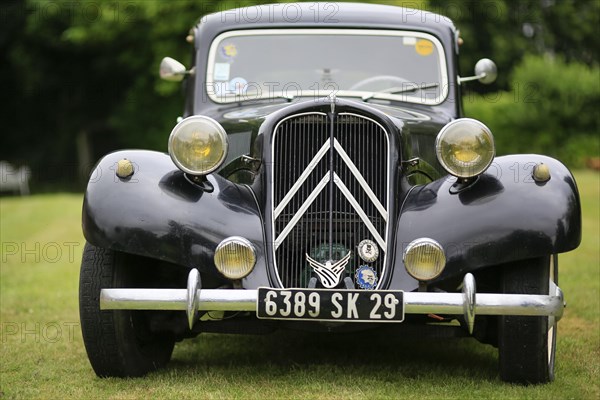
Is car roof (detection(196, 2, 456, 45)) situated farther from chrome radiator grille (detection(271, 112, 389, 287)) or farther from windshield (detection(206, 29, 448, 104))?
chrome radiator grille (detection(271, 112, 389, 287))

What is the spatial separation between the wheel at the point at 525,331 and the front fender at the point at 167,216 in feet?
3.85

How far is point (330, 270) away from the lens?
4312 mm

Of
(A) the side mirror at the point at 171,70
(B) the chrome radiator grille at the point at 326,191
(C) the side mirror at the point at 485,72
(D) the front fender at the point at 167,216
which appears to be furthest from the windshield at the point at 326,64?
(D) the front fender at the point at 167,216

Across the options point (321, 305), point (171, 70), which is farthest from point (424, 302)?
point (171, 70)

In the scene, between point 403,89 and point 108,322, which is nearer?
point 108,322

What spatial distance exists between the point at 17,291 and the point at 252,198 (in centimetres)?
380

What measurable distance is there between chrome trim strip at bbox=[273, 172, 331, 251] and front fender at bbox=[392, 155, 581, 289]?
16.0 inches

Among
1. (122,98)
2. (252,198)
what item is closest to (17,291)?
(252,198)

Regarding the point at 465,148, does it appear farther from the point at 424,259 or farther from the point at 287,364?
the point at 287,364

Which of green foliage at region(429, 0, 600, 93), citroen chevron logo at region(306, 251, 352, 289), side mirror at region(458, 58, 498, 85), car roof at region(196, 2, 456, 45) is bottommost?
citroen chevron logo at region(306, 251, 352, 289)

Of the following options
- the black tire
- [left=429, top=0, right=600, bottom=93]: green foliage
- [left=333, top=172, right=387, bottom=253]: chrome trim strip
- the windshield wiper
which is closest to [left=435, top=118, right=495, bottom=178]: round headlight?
[left=333, top=172, right=387, bottom=253]: chrome trim strip

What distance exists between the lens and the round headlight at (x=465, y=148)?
4414 mm

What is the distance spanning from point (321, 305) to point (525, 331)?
39.7 inches

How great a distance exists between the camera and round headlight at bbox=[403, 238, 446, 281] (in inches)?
167
